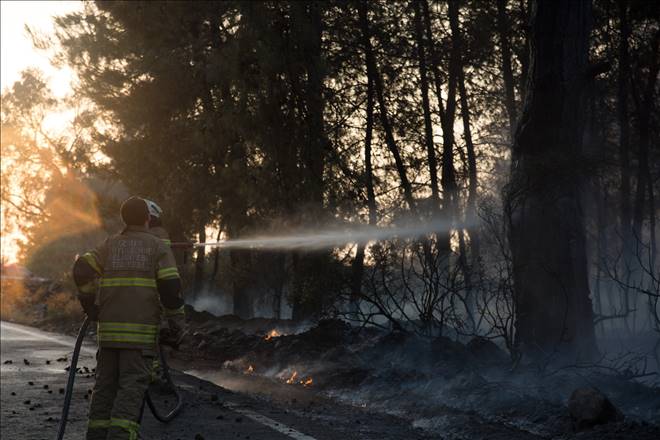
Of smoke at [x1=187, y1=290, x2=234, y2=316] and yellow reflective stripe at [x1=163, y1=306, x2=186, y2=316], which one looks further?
smoke at [x1=187, y1=290, x2=234, y2=316]

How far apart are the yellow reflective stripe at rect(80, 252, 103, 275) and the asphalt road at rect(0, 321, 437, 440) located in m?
1.67

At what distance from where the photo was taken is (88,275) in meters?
6.32

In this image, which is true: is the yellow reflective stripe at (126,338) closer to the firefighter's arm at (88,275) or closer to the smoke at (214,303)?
the firefighter's arm at (88,275)

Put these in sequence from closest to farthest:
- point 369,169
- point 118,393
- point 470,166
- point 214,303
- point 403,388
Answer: point 118,393
point 403,388
point 369,169
point 470,166
point 214,303

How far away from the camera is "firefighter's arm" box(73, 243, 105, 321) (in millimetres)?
6293

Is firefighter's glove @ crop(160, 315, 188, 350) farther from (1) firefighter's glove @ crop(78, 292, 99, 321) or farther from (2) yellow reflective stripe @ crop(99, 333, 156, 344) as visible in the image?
(1) firefighter's glove @ crop(78, 292, 99, 321)

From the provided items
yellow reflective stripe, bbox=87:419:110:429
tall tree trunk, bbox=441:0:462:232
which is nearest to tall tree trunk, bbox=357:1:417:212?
tall tree trunk, bbox=441:0:462:232

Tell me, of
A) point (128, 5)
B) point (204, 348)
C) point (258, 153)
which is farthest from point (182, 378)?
point (128, 5)

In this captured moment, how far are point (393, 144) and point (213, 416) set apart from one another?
13.0 metres

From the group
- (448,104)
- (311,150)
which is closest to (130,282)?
(311,150)

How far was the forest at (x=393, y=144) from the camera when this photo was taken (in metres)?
10.3

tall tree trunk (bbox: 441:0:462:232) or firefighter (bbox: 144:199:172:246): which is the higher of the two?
tall tree trunk (bbox: 441:0:462:232)

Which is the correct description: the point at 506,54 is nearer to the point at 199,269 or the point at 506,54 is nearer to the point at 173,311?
the point at 199,269

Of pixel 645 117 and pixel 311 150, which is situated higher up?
pixel 645 117
